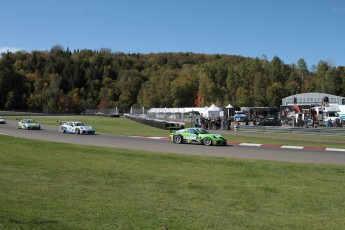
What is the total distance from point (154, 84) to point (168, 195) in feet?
450

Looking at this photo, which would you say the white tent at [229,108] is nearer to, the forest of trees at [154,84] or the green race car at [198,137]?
the forest of trees at [154,84]

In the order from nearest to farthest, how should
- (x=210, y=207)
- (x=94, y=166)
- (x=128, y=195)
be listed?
(x=210, y=207) → (x=128, y=195) → (x=94, y=166)

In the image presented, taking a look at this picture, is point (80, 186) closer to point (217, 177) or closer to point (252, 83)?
point (217, 177)

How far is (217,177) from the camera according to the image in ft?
46.1

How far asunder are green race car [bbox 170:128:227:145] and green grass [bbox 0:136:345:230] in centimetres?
1031

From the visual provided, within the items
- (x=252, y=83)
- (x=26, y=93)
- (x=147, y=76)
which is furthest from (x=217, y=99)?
(x=26, y=93)

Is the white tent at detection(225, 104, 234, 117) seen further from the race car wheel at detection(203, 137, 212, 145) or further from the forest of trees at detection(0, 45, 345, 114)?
the race car wheel at detection(203, 137, 212, 145)

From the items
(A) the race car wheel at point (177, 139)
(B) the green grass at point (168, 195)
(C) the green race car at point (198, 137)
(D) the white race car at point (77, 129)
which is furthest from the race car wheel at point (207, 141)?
(D) the white race car at point (77, 129)

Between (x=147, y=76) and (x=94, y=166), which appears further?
(x=147, y=76)

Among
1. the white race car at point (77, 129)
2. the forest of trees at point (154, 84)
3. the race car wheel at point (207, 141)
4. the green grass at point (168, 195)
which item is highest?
the forest of trees at point (154, 84)

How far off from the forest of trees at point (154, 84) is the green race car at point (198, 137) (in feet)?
262

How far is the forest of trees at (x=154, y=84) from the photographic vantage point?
4493 inches

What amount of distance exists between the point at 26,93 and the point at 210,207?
165 m

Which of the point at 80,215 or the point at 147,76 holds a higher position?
the point at 147,76
